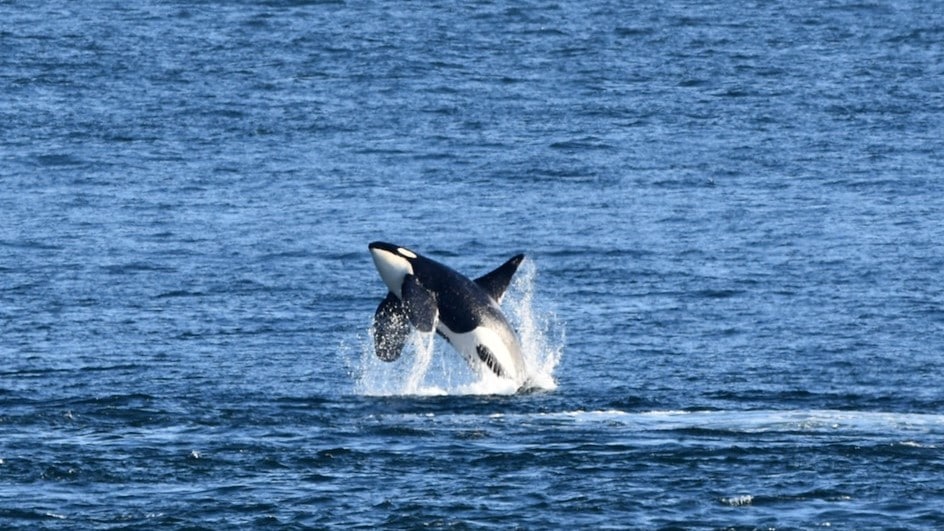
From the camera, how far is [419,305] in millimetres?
33062

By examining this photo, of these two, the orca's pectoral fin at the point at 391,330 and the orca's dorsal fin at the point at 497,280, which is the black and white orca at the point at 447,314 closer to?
the orca's pectoral fin at the point at 391,330

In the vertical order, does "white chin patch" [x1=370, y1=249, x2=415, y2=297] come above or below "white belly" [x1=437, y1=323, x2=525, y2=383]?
above

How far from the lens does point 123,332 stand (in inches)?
1508

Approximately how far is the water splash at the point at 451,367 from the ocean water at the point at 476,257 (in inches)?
5.2

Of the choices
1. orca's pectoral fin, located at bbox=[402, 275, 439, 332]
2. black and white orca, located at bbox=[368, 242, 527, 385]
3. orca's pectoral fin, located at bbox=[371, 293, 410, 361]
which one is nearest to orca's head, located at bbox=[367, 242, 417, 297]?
black and white orca, located at bbox=[368, 242, 527, 385]

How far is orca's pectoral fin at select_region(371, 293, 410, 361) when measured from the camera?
34062mm

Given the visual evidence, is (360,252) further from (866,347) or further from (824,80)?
(824,80)

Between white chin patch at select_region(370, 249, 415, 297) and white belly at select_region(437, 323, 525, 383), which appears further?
white chin patch at select_region(370, 249, 415, 297)

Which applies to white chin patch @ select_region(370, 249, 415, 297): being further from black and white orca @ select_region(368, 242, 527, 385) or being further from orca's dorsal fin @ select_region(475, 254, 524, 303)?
orca's dorsal fin @ select_region(475, 254, 524, 303)

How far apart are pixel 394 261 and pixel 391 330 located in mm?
1181

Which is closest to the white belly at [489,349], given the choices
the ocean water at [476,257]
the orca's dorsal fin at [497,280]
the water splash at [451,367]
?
the water splash at [451,367]

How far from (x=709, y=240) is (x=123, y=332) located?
15052 mm

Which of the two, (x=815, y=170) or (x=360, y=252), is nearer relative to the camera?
(x=360, y=252)

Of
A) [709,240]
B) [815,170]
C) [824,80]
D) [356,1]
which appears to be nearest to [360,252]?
[709,240]
